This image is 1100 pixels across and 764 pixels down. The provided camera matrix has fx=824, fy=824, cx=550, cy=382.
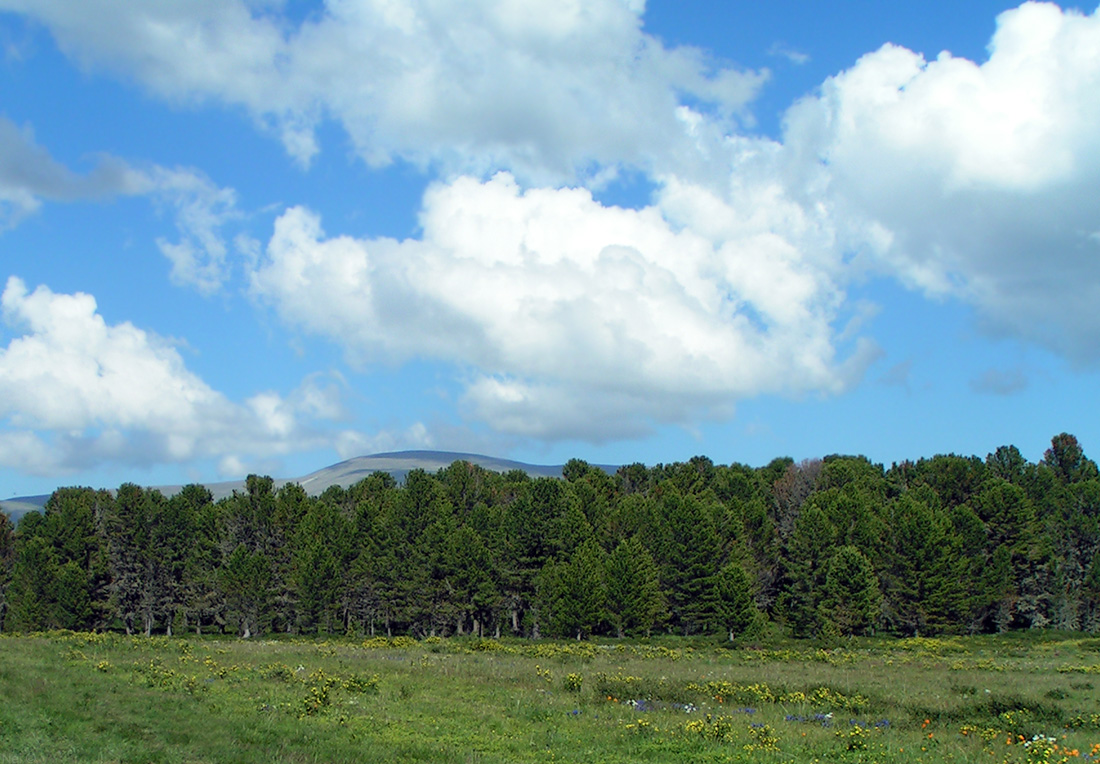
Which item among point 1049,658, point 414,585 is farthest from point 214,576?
point 1049,658

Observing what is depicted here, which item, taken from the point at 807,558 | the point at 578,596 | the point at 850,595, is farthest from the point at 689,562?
the point at 850,595

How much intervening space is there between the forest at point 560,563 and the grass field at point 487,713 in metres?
46.2

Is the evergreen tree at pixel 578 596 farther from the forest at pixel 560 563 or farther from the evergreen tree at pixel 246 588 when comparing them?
the evergreen tree at pixel 246 588

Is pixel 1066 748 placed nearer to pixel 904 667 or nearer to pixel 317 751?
pixel 317 751

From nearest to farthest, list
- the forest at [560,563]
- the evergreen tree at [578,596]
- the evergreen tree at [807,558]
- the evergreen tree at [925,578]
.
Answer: the evergreen tree at [578,596] < the forest at [560,563] < the evergreen tree at [925,578] < the evergreen tree at [807,558]

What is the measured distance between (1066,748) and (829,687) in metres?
13.4

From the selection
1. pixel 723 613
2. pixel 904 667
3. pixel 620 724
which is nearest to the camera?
pixel 620 724

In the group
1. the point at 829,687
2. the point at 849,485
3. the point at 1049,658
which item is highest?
the point at 849,485

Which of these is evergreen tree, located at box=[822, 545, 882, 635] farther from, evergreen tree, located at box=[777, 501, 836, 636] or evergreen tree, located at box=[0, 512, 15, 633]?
evergreen tree, located at box=[0, 512, 15, 633]

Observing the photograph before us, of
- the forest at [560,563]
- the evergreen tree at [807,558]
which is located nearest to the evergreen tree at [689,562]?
the forest at [560,563]

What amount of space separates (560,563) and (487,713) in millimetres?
68952

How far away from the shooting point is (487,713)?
25.3m

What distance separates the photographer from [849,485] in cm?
10638

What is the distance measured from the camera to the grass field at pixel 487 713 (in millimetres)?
19531
